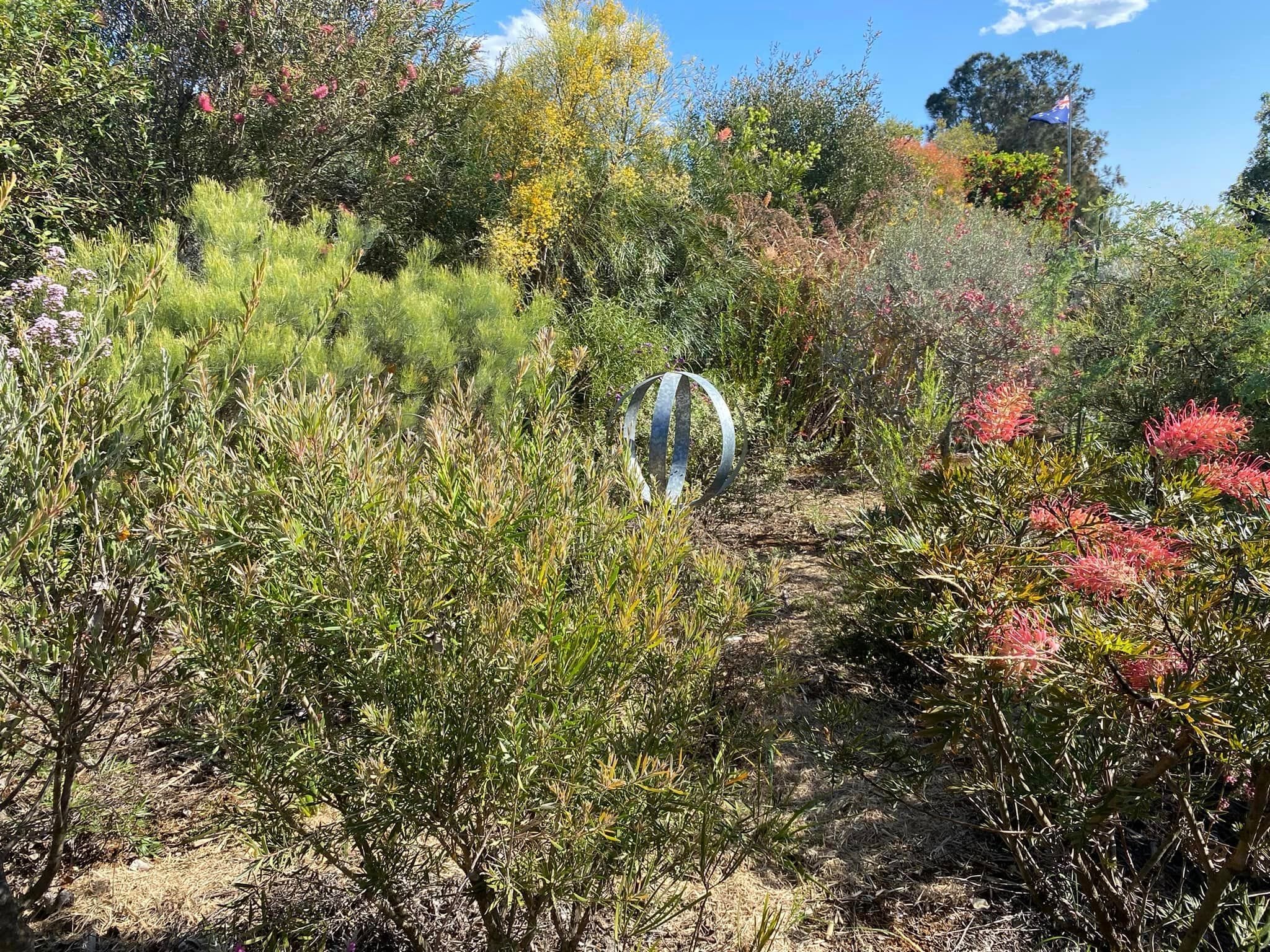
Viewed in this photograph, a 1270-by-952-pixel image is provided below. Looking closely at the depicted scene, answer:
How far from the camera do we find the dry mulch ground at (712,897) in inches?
69.9

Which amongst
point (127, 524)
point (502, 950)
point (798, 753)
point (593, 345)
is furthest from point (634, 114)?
point (502, 950)

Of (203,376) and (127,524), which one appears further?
(203,376)

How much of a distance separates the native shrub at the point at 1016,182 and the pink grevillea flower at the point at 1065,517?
15.6 meters

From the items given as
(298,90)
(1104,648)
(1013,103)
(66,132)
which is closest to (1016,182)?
(298,90)

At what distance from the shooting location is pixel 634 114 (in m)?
7.16

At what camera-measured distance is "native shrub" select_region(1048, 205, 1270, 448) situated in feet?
13.1

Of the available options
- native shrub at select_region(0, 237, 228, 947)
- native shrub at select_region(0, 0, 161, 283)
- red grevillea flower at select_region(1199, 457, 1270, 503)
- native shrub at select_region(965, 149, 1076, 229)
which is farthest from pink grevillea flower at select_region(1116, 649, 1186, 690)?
native shrub at select_region(965, 149, 1076, 229)

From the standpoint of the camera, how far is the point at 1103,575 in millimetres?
1432

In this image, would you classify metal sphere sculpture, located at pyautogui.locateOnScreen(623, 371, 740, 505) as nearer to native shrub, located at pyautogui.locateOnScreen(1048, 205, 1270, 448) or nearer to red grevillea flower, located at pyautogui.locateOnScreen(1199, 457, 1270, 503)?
red grevillea flower, located at pyautogui.locateOnScreen(1199, 457, 1270, 503)

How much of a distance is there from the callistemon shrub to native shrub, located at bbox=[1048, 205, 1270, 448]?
Result: 2409mm

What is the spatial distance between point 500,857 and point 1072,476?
4.39 feet

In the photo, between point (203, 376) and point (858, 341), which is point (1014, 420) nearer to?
point (203, 376)

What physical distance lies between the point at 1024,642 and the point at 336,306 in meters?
2.75

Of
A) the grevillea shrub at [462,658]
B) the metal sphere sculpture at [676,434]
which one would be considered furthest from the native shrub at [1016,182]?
the grevillea shrub at [462,658]
